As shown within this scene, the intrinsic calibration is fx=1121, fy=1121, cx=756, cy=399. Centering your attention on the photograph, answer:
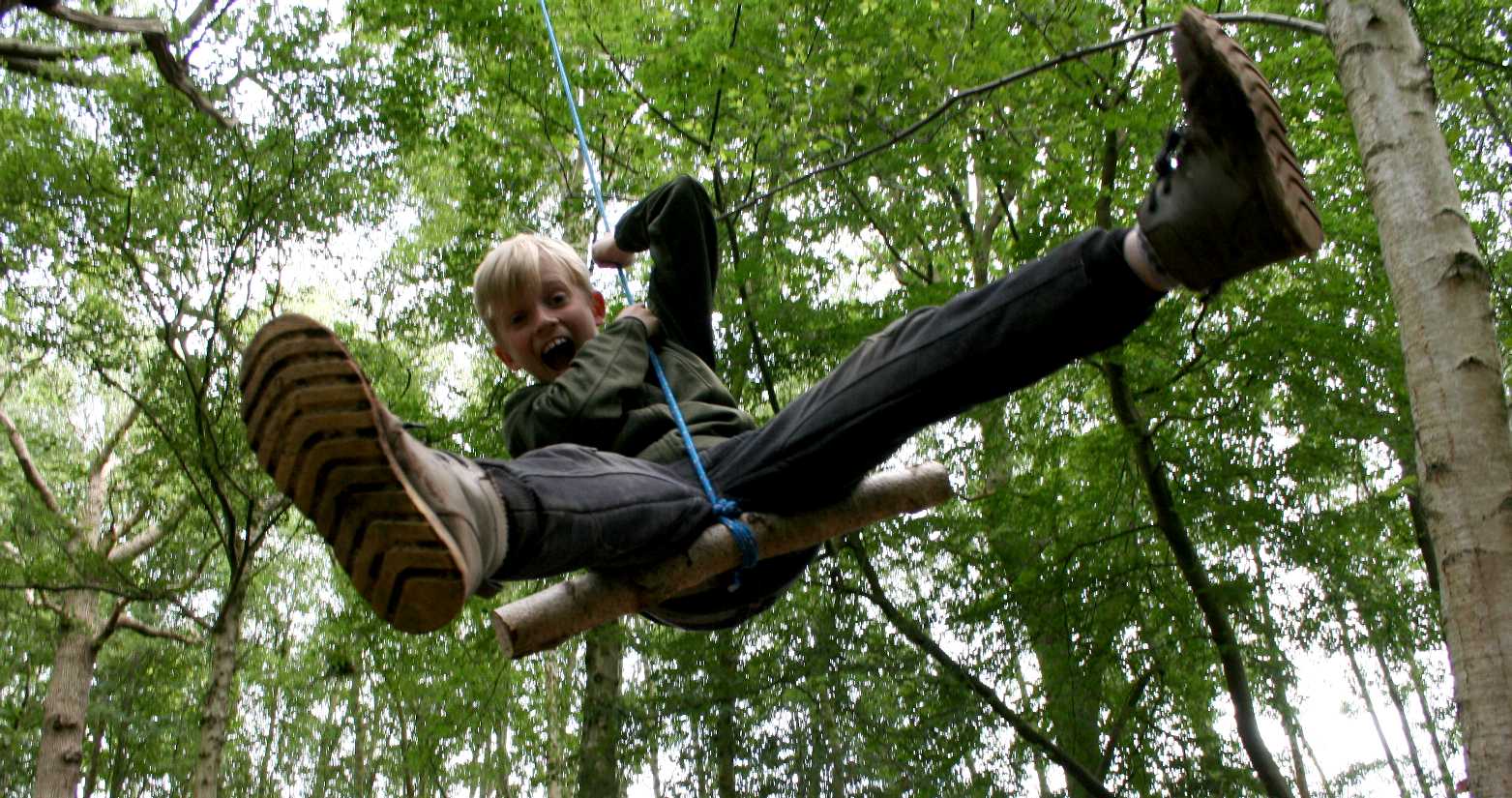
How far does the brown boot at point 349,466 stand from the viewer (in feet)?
4.57

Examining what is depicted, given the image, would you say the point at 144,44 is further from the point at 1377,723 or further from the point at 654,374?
the point at 1377,723

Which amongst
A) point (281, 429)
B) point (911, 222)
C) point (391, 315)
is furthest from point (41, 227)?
point (281, 429)

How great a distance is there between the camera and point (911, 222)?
7.41m

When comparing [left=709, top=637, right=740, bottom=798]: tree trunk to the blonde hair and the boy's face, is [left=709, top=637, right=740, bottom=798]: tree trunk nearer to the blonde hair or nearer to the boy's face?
the boy's face

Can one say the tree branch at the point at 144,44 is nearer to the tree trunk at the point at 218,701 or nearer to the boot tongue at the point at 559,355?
the tree trunk at the point at 218,701

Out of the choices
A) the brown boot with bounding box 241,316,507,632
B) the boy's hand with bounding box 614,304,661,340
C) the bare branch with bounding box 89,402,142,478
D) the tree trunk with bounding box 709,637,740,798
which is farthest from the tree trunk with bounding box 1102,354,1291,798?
the bare branch with bounding box 89,402,142,478

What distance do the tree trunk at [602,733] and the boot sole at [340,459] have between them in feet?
19.9

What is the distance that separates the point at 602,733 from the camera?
7367 mm

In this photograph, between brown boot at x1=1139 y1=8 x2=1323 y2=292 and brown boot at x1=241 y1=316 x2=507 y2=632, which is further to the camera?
brown boot at x1=1139 y1=8 x2=1323 y2=292

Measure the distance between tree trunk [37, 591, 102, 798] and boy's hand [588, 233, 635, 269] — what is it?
31.5ft

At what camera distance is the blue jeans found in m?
1.75

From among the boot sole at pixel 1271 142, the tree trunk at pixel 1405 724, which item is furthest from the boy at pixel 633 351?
the tree trunk at pixel 1405 724

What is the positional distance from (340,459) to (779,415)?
878 millimetres

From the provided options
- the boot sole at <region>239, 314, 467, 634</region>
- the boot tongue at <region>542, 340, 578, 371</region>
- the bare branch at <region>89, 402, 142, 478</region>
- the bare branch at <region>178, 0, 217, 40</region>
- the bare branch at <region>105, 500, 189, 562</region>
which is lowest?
the boot sole at <region>239, 314, 467, 634</region>
